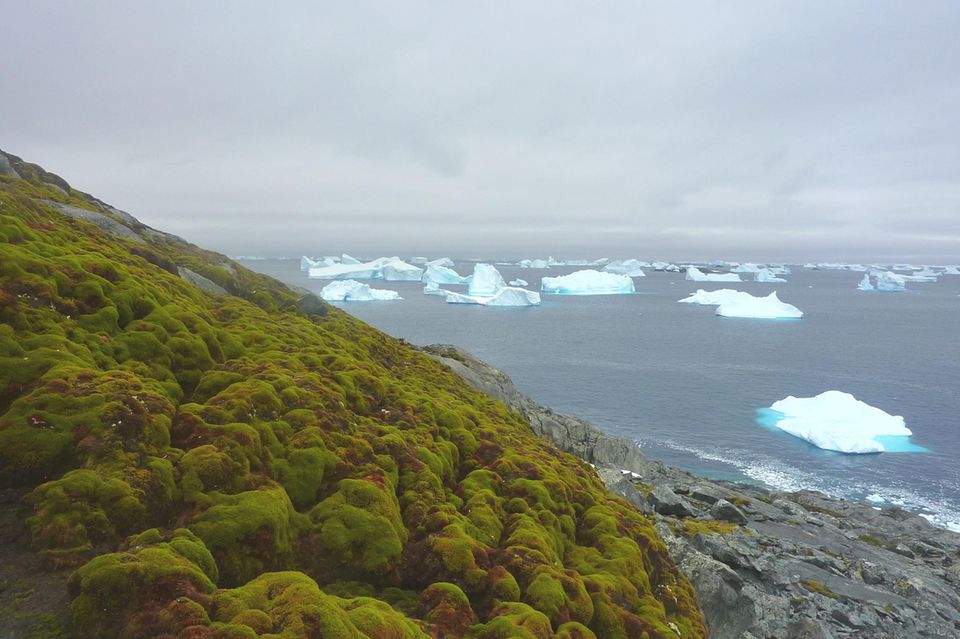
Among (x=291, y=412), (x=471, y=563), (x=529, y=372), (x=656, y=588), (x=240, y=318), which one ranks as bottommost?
(x=529, y=372)

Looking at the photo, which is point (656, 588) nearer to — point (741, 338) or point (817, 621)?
point (817, 621)

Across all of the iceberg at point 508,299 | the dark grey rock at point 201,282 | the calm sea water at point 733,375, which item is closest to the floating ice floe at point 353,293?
the calm sea water at point 733,375

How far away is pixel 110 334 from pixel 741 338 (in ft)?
417

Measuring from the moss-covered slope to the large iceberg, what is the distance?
51.9 metres

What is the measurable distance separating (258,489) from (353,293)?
551 ft

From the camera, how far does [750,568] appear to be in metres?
20.8

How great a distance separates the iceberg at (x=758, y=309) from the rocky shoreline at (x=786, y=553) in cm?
12486

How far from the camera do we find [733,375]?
283ft

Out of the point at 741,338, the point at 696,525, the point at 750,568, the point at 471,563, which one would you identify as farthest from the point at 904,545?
the point at 741,338

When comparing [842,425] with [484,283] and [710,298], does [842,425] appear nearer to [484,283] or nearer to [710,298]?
[710,298]

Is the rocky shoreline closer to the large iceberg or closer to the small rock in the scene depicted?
the small rock

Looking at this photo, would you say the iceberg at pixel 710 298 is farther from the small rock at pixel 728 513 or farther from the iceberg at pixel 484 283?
the small rock at pixel 728 513

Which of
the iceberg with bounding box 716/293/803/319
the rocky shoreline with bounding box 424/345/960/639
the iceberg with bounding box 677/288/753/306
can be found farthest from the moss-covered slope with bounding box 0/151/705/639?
the iceberg with bounding box 677/288/753/306

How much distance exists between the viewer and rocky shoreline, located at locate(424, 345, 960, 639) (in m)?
17.9
